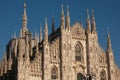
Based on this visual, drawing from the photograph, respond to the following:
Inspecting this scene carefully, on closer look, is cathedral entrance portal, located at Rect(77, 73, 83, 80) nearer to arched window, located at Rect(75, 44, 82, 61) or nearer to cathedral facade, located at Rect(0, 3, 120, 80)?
cathedral facade, located at Rect(0, 3, 120, 80)

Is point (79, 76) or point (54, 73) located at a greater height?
point (54, 73)

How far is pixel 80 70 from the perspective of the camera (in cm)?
6825

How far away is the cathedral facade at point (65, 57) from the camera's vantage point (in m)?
62.6

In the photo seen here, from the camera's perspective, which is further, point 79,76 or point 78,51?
point 78,51

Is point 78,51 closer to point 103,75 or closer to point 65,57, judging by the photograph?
point 65,57

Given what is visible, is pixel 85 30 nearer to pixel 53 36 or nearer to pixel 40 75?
pixel 53 36

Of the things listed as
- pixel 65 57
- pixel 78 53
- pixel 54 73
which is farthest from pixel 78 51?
pixel 54 73

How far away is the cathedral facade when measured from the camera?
62.6m

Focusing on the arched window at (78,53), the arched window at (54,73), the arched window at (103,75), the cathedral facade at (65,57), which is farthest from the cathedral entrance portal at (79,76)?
the arched window at (54,73)

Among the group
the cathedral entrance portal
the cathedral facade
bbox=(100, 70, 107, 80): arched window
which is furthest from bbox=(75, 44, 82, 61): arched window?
bbox=(100, 70, 107, 80): arched window

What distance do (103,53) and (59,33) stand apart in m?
10.1

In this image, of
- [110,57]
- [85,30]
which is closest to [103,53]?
Result: [110,57]

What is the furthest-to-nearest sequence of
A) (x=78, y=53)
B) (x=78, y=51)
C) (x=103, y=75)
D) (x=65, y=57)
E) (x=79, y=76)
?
(x=103, y=75)
(x=78, y=51)
(x=78, y=53)
(x=79, y=76)
(x=65, y=57)

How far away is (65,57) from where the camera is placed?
66.2 metres
